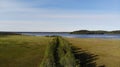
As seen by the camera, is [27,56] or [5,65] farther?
[27,56]

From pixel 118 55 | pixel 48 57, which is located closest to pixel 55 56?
pixel 48 57

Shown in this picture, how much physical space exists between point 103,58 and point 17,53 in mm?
8116

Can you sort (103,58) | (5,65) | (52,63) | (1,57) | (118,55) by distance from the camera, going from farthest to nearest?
(118,55) → (103,58) → (1,57) → (5,65) → (52,63)

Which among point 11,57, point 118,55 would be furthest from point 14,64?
point 118,55

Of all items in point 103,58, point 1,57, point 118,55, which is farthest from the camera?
point 118,55

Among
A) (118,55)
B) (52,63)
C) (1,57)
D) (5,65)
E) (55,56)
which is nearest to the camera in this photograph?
(52,63)

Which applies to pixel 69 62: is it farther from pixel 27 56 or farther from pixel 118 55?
pixel 118 55

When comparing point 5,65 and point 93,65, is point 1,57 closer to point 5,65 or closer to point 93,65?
point 5,65

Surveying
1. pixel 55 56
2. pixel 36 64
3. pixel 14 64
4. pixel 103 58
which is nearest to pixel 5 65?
pixel 14 64

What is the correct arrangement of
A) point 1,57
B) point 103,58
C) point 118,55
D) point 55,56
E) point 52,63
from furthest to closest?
point 118,55
point 103,58
point 1,57
point 55,56
point 52,63

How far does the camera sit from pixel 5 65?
2328 centimetres

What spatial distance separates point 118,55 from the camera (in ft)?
100.0

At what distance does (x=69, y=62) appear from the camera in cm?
1920

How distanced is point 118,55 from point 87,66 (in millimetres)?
8058
